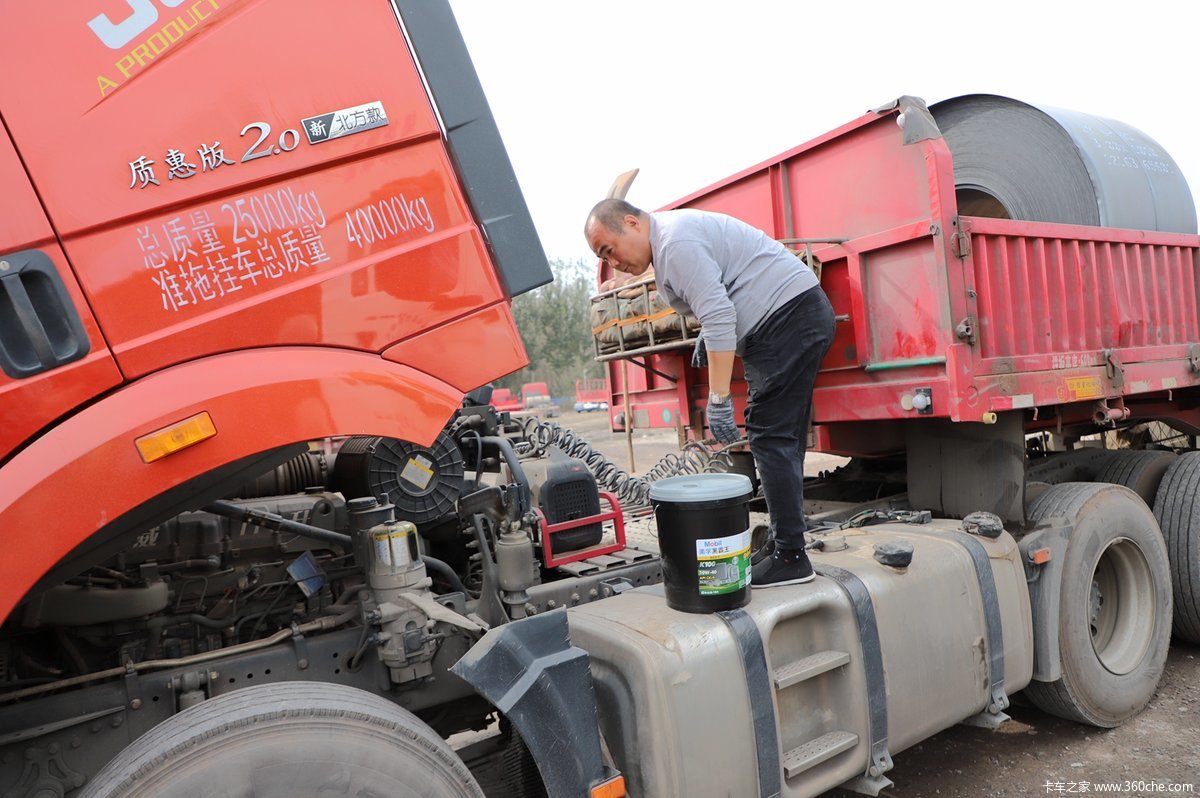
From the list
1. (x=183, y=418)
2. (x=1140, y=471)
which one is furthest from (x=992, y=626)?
(x=183, y=418)

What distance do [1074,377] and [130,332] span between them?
3672 millimetres

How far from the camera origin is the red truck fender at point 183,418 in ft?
4.89

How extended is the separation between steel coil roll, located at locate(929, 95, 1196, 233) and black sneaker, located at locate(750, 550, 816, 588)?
2.81 metres

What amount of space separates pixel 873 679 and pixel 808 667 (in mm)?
258

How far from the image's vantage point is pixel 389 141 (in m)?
1.86

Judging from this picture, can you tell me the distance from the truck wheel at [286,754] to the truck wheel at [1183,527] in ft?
12.8

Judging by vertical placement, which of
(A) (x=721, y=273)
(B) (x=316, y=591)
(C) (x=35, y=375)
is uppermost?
(C) (x=35, y=375)

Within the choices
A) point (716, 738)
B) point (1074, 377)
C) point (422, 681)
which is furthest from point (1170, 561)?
point (422, 681)

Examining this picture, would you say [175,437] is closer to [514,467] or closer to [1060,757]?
[514,467]

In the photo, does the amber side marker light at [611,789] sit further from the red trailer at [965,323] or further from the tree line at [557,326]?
the tree line at [557,326]

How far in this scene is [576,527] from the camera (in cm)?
296

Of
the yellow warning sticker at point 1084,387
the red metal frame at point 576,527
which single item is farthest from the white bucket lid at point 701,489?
the yellow warning sticker at point 1084,387

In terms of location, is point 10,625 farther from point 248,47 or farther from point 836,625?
point 836,625

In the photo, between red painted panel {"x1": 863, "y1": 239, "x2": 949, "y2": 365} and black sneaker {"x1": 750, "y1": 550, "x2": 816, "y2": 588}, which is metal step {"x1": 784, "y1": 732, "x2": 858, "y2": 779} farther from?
red painted panel {"x1": 863, "y1": 239, "x2": 949, "y2": 365}
